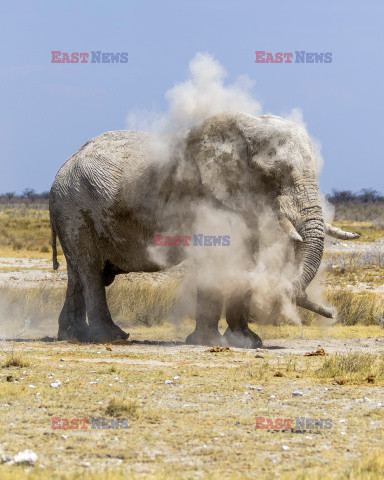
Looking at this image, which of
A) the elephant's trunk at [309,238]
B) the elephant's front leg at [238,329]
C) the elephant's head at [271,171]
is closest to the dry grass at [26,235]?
the elephant's front leg at [238,329]

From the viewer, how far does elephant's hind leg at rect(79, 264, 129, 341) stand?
13117mm

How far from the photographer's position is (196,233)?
11773mm

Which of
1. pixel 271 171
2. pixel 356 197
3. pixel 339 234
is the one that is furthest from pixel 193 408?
pixel 356 197

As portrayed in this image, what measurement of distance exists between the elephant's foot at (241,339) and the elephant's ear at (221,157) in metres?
2.10

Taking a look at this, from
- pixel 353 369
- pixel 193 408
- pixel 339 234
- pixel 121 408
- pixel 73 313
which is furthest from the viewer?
pixel 73 313

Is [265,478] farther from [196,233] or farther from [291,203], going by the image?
[196,233]

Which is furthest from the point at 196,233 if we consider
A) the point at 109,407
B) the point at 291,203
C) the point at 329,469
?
the point at 329,469

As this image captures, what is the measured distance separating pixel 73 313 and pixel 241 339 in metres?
3.19

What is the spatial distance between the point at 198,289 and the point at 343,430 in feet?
18.6

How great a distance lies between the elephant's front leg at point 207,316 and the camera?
1188 centimetres

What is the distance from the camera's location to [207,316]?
39.3 feet

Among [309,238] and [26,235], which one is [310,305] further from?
[26,235]

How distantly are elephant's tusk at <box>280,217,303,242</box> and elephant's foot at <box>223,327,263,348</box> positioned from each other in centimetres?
227

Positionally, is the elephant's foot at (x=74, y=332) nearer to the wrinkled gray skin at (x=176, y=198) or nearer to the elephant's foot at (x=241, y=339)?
the wrinkled gray skin at (x=176, y=198)
